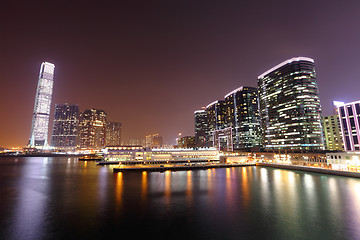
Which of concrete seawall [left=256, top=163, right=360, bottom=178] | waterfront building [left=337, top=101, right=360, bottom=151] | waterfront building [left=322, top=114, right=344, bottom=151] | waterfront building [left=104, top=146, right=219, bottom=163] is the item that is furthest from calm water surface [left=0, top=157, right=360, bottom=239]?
waterfront building [left=322, top=114, right=344, bottom=151]

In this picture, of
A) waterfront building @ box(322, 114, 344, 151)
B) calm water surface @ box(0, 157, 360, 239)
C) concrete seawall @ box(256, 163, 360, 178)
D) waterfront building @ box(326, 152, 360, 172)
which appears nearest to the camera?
calm water surface @ box(0, 157, 360, 239)

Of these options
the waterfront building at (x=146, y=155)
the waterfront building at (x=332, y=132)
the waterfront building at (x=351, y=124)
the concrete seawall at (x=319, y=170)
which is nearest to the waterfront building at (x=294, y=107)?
the waterfront building at (x=332, y=132)

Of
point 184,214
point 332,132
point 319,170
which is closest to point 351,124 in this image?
point 319,170

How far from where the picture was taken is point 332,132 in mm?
145750

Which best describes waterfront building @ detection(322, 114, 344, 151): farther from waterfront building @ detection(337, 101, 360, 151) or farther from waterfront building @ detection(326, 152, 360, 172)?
waterfront building @ detection(326, 152, 360, 172)

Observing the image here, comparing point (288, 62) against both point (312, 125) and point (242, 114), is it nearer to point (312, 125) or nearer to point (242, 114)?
point (312, 125)

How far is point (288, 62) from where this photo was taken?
143 m

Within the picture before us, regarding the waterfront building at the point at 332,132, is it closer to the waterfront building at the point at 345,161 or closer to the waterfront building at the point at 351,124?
the waterfront building at the point at 351,124

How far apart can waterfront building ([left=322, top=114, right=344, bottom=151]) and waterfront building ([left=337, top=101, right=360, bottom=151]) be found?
62219mm

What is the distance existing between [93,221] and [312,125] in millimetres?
145869

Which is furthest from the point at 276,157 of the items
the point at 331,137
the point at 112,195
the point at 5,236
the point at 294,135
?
the point at 5,236

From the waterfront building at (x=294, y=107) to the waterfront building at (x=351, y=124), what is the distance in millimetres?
38636

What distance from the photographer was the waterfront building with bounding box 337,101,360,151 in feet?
282

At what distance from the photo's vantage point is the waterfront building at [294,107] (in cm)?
12912
